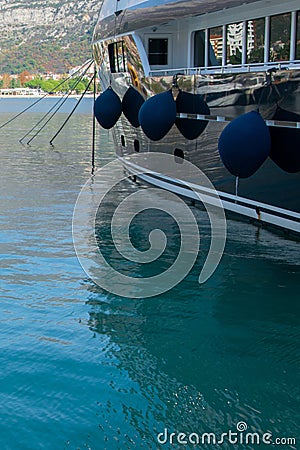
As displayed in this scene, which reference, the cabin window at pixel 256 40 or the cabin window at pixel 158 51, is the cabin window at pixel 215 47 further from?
the cabin window at pixel 158 51

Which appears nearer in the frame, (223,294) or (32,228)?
(223,294)

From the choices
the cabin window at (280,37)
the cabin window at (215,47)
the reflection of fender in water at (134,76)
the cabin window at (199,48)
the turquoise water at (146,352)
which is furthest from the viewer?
the reflection of fender in water at (134,76)

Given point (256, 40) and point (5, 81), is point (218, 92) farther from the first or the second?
point (5, 81)

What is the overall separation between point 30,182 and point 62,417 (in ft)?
34.6

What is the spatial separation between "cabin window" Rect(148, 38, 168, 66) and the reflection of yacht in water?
2cm

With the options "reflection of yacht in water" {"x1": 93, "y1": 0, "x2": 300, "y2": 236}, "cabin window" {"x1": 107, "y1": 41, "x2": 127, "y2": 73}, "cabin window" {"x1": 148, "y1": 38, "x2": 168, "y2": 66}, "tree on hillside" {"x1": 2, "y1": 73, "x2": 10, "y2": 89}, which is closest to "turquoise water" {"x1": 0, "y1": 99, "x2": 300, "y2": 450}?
"reflection of yacht in water" {"x1": 93, "y1": 0, "x2": 300, "y2": 236}

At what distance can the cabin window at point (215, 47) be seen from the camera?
11.2 metres

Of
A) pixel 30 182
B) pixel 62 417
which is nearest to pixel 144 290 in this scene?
pixel 62 417

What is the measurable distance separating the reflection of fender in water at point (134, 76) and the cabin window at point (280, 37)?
3936mm

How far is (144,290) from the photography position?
7.52 m

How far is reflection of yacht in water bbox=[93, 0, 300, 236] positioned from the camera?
851 cm

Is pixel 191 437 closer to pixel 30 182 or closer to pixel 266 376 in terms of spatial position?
pixel 266 376

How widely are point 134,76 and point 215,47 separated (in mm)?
2304

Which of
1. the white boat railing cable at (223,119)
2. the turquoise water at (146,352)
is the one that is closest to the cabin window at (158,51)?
the white boat railing cable at (223,119)
